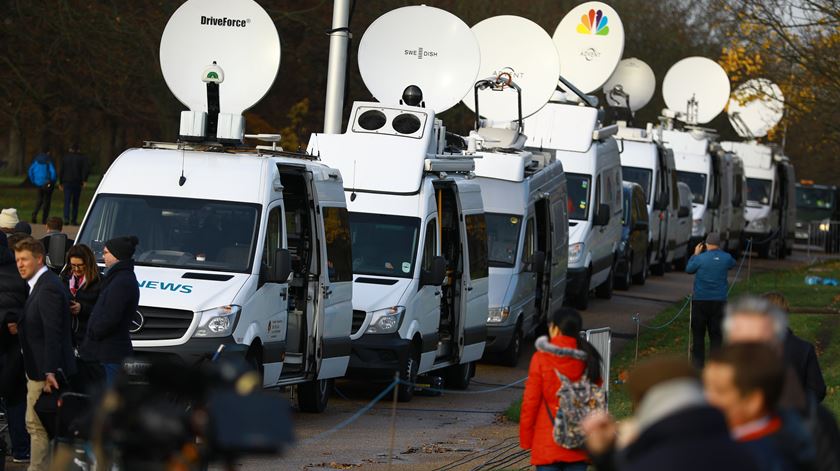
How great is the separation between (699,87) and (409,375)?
29.1m

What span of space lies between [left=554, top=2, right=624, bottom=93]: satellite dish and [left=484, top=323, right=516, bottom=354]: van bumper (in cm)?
1237

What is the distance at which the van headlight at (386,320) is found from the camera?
607 inches

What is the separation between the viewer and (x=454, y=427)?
14477 mm

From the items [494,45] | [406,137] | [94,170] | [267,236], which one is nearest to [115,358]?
[267,236]

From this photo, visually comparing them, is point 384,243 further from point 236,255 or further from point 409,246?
point 236,255

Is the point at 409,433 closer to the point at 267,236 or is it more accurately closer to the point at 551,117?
the point at 267,236

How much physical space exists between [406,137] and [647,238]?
678 inches

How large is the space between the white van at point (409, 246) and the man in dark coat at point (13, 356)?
15.7ft

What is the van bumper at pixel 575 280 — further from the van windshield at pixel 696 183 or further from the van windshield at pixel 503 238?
the van windshield at pixel 696 183

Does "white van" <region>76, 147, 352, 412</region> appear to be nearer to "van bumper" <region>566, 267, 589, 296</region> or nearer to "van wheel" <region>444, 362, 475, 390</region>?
"van wheel" <region>444, 362, 475, 390</region>

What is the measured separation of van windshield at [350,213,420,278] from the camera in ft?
52.5

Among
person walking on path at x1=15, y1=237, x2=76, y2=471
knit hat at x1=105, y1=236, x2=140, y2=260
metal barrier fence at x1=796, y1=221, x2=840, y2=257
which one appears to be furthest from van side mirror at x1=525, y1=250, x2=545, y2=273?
metal barrier fence at x1=796, y1=221, x2=840, y2=257

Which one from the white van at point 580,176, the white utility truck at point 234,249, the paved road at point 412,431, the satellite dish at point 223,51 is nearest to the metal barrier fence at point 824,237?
the white van at point 580,176

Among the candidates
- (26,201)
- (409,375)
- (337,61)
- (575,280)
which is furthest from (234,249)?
(26,201)
